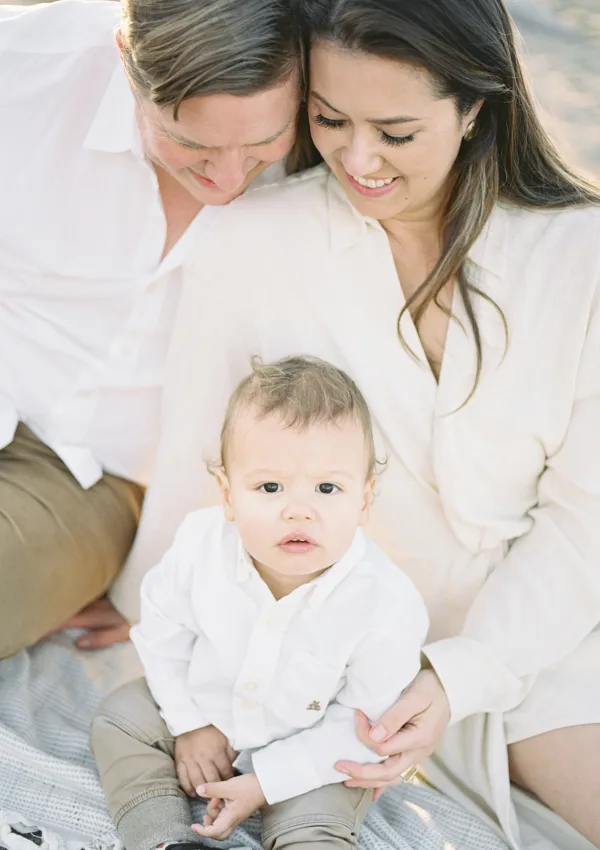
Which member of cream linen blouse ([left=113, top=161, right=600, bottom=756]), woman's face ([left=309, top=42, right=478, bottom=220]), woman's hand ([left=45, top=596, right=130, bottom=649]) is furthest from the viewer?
woman's hand ([left=45, top=596, right=130, bottom=649])

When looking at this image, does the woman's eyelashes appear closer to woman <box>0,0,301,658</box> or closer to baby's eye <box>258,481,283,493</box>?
woman <box>0,0,301,658</box>

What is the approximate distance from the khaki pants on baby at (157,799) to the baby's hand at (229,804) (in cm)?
3

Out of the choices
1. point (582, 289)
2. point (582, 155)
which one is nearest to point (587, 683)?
point (582, 289)

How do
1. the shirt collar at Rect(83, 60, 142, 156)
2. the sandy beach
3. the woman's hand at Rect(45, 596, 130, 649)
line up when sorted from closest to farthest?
the shirt collar at Rect(83, 60, 142, 156), the woman's hand at Rect(45, 596, 130, 649), the sandy beach

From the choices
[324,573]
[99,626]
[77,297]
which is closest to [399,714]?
[324,573]

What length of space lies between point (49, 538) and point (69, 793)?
1.50ft

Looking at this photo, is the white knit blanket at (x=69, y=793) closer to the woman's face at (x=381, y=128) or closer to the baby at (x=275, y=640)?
the baby at (x=275, y=640)

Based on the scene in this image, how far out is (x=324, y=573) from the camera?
1540 mm

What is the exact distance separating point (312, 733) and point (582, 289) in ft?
2.60

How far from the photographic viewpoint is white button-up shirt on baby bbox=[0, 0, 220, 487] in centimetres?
176

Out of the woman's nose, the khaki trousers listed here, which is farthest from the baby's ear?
the khaki trousers

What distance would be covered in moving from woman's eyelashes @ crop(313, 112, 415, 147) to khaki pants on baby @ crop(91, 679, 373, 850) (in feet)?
3.13

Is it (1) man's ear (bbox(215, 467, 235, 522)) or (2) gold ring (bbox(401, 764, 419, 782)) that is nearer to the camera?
(1) man's ear (bbox(215, 467, 235, 522))

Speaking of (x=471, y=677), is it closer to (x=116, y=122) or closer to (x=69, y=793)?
(x=69, y=793)
